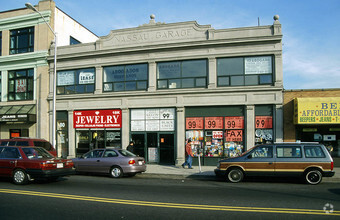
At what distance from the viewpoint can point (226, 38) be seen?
17.0m

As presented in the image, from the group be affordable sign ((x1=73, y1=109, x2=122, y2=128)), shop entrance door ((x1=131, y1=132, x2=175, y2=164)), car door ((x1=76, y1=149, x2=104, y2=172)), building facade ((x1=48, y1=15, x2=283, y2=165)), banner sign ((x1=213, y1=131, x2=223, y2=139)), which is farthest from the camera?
be affordable sign ((x1=73, y1=109, x2=122, y2=128))

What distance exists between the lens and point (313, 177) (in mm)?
10758

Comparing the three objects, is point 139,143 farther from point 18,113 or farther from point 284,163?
point 284,163

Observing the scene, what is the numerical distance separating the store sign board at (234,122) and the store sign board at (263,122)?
89cm

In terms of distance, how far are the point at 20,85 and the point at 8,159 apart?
1345cm

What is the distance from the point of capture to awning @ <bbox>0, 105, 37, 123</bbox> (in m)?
20.3

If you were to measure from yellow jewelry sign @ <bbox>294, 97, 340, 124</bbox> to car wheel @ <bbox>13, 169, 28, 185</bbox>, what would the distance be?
44.8 ft

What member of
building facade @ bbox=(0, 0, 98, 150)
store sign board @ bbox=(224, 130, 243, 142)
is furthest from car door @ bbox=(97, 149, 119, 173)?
building facade @ bbox=(0, 0, 98, 150)

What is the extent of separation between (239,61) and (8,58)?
18.5m

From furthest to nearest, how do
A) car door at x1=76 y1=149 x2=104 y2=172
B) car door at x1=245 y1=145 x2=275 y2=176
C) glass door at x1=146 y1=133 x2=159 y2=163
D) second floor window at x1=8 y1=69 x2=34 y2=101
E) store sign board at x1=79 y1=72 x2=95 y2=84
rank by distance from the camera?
1. second floor window at x1=8 y1=69 x2=34 y2=101
2. store sign board at x1=79 y1=72 x2=95 y2=84
3. glass door at x1=146 y1=133 x2=159 y2=163
4. car door at x1=76 y1=149 x2=104 y2=172
5. car door at x1=245 y1=145 x2=275 y2=176

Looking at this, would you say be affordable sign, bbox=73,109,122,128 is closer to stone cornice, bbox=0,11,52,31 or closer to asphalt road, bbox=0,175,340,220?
stone cornice, bbox=0,11,52,31

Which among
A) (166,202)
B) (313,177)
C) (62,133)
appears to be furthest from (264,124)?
(62,133)

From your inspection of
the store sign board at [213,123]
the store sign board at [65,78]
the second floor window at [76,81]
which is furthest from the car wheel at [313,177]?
the store sign board at [65,78]

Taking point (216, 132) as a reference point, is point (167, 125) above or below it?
above
